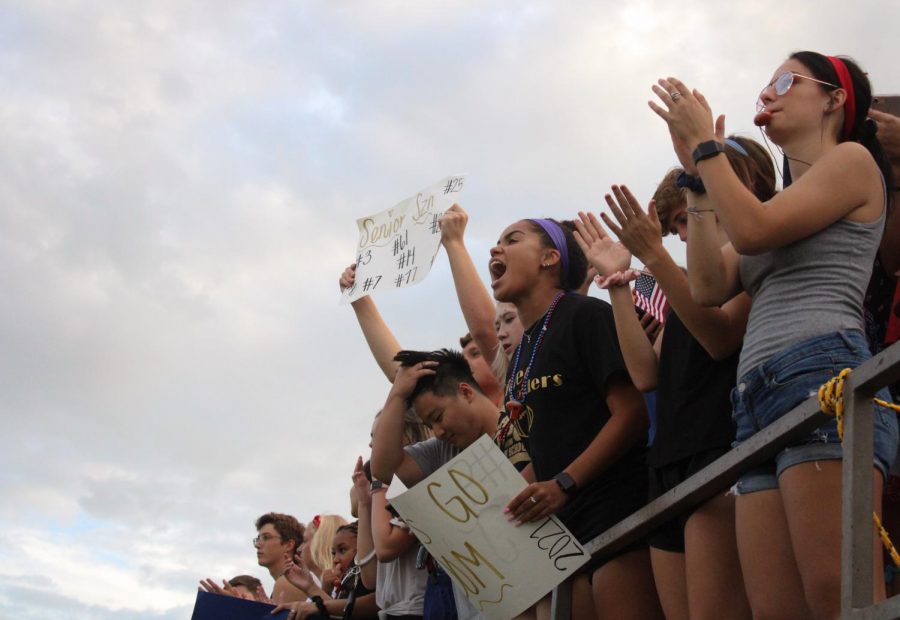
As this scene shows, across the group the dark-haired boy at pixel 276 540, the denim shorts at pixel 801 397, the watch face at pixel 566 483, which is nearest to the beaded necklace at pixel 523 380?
the watch face at pixel 566 483

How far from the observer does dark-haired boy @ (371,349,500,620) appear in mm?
5371

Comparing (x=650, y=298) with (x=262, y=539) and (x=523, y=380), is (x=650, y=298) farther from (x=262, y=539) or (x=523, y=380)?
(x=262, y=539)

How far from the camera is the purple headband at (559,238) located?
5.18m

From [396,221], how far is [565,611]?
2.72 metres

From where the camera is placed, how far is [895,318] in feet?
12.5

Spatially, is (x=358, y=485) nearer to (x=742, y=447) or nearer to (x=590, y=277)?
(x=590, y=277)

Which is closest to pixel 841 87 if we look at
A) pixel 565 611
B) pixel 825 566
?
pixel 825 566

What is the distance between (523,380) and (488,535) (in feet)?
2.17

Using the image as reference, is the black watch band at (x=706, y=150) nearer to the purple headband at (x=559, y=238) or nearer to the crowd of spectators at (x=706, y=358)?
the crowd of spectators at (x=706, y=358)

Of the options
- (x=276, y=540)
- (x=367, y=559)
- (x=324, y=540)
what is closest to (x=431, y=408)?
(x=367, y=559)

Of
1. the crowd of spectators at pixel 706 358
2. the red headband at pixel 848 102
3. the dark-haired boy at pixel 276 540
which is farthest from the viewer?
the dark-haired boy at pixel 276 540

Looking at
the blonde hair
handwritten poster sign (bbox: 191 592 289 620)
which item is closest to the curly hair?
the blonde hair

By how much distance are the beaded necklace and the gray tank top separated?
4.56ft

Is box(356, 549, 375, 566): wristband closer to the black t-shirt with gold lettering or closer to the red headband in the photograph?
the black t-shirt with gold lettering
